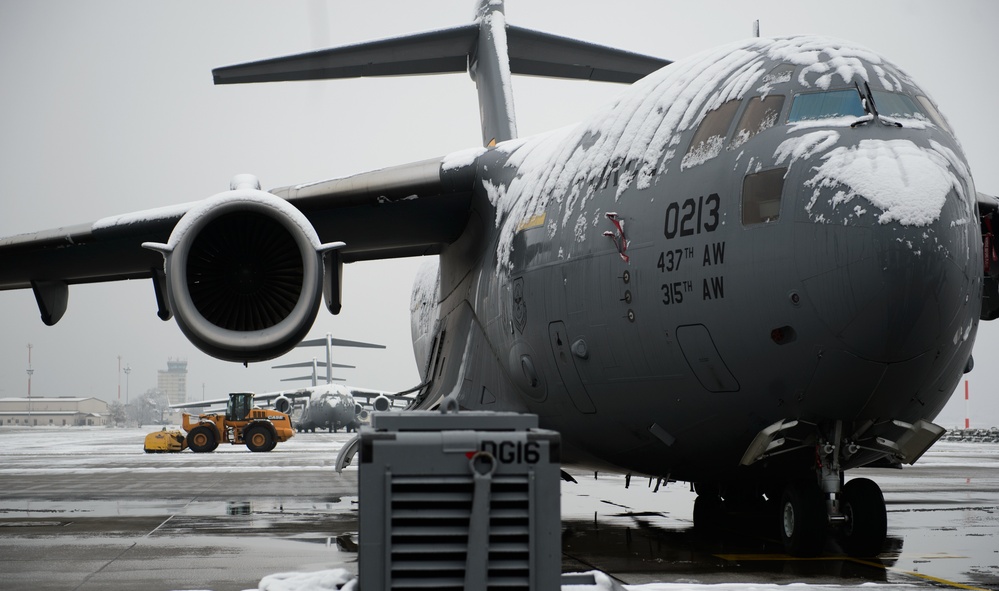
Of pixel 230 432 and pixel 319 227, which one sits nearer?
pixel 319 227

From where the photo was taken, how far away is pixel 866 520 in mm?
7223

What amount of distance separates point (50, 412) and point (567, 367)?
554ft

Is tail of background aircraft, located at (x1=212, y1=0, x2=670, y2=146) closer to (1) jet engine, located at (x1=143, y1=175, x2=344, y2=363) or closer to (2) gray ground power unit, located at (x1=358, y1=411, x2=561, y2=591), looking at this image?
(1) jet engine, located at (x1=143, y1=175, x2=344, y2=363)

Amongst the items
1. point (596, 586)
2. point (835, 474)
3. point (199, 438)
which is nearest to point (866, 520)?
point (835, 474)

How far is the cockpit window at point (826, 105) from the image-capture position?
21.9 ft

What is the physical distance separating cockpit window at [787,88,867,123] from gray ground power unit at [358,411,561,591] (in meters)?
3.55

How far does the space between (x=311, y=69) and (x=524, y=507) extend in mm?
10278

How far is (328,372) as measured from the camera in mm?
74875

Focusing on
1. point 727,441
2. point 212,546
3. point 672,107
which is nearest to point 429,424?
point 727,441

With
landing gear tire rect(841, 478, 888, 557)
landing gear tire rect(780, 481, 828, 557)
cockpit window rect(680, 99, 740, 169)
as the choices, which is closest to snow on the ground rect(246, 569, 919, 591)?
landing gear tire rect(780, 481, 828, 557)

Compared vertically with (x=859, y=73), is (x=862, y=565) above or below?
below

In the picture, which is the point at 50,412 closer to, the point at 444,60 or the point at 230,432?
the point at 230,432

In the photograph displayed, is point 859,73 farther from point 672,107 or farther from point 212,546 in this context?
point 212,546

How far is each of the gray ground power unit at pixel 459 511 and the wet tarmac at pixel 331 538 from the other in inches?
104
